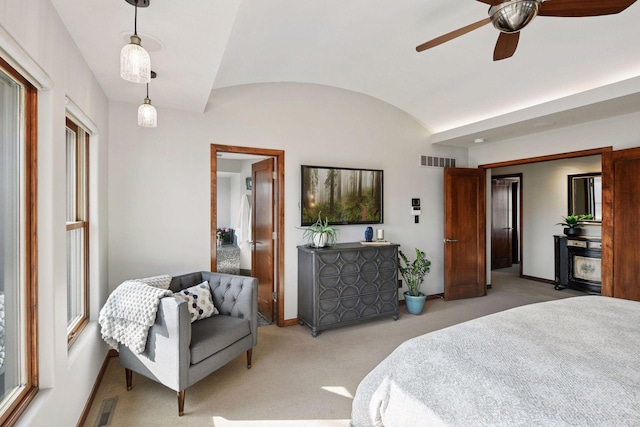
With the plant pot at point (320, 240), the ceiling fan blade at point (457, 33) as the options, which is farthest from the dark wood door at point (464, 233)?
the ceiling fan blade at point (457, 33)

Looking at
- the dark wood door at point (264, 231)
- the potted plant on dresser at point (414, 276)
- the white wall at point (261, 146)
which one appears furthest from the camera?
the potted plant on dresser at point (414, 276)

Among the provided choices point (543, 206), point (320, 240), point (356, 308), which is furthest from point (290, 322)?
point (543, 206)

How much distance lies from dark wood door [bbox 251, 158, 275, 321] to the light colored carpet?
49 cm

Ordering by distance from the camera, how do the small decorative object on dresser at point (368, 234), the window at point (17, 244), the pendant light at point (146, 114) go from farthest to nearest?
the small decorative object on dresser at point (368, 234)
the pendant light at point (146, 114)
the window at point (17, 244)

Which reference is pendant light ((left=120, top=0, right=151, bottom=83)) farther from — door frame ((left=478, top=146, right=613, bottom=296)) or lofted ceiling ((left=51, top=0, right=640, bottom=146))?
door frame ((left=478, top=146, right=613, bottom=296))

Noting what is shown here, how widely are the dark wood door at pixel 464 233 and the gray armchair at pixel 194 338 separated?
10.7ft

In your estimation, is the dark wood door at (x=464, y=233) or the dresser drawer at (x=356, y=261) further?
the dark wood door at (x=464, y=233)

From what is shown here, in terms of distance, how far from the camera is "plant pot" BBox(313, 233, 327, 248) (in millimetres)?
3738

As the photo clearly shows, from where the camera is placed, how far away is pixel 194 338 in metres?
2.36

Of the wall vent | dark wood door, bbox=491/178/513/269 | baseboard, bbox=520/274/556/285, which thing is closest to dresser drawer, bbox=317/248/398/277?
the wall vent

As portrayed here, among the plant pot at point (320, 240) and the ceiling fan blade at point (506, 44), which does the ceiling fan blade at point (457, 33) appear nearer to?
the ceiling fan blade at point (506, 44)

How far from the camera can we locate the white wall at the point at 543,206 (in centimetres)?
596

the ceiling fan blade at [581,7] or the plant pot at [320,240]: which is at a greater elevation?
the ceiling fan blade at [581,7]

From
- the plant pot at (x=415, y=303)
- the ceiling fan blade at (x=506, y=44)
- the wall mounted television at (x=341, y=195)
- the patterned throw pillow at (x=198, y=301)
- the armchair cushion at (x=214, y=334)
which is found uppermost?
the ceiling fan blade at (x=506, y=44)
